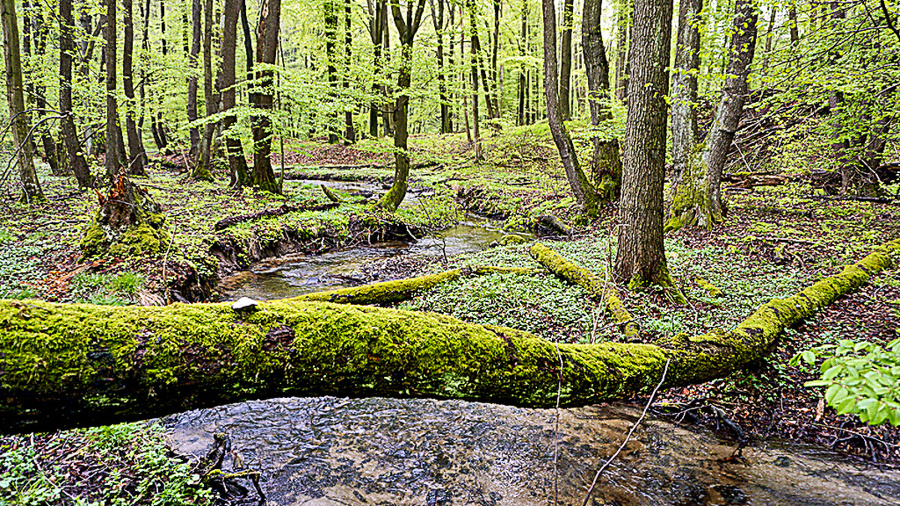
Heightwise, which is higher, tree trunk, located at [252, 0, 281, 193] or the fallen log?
tree trunk, located at [252, 0, 281, 193]

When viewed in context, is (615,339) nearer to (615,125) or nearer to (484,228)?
(615,125)

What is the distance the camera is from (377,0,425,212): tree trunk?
39.6 feet

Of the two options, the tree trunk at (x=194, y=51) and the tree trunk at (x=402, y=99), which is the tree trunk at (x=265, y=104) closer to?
the tree trunk at (x=402, y=99)

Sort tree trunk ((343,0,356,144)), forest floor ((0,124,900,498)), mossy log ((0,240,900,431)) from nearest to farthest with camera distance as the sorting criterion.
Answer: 1. mossy log ((0,240,900,431))
2. forest floor ((0,124,900,498))
3. tree trunk ((343,0,356,144))

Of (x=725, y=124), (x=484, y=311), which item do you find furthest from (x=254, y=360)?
(x=725, y=124)

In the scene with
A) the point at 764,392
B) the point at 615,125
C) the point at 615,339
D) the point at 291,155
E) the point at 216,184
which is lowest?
the point at 764,392

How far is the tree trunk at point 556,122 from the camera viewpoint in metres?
10.7

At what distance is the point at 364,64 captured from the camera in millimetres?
12094

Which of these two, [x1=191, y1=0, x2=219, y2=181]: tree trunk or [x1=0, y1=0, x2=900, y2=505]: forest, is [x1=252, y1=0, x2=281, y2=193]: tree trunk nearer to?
[x1=0, y1=0, x2=900, y2=505]: forest

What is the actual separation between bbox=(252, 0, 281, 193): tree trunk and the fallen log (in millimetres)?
1947

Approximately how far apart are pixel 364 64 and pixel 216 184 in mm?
6790

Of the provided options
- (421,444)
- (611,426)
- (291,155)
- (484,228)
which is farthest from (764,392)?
(291,155)

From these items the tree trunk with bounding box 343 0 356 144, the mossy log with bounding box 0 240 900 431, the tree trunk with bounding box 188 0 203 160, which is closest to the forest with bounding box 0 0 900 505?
the mossy log with bounding box 0 240 900 431

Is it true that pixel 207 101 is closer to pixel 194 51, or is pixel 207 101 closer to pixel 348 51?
pixel 194 51
